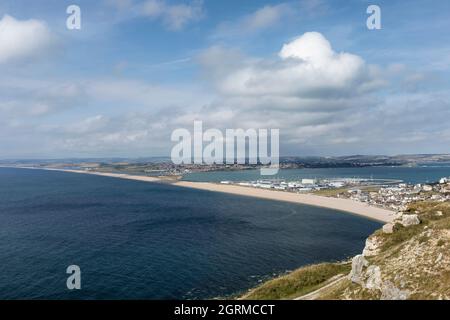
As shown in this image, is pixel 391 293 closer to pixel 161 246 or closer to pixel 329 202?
pixel 161 246

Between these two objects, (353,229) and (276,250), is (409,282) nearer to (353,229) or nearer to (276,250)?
(276,250)

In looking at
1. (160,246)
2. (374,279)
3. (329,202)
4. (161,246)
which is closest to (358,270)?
(374,279)

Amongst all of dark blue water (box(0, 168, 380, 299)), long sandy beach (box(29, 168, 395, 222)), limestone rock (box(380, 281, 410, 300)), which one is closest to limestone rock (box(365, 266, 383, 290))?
limestone rock (box(380, 281, 410, 300))

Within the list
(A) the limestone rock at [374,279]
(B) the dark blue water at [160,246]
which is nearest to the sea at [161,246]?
Result: (B) the dark blue water at [160,246]

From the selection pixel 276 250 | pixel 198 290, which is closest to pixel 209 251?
pixel 276 250

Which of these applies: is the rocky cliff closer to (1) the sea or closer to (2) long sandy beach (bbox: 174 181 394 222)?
(1) the sea
